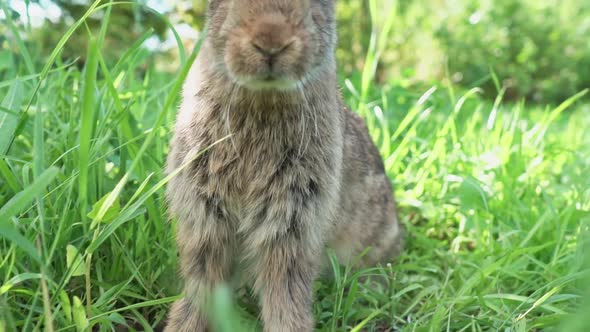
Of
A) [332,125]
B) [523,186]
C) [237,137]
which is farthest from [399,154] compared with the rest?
[237,137]

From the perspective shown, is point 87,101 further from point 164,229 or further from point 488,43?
point 488,43

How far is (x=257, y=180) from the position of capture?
6.68ft

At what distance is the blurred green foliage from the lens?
9773 mm

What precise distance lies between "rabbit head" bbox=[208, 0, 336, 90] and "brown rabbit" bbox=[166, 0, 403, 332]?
0.02 metres

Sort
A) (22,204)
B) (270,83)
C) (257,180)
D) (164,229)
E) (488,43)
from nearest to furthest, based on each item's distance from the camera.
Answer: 1. (22,204)
2. (270,83)
3. (257,180)
4. (164,229)
5. (488,43)

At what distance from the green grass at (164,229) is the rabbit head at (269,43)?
0.15 m

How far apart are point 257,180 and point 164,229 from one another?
0.59m

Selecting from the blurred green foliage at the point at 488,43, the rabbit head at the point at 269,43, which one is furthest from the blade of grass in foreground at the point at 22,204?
the blurred green foliage at the point at 488,43

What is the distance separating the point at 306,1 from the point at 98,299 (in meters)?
1.18

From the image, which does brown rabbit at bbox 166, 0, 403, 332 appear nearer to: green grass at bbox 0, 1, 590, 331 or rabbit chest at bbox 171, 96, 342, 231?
rabbit chest at bbox 171, 96, 342, 231

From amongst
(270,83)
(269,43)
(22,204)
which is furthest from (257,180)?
(22,204)

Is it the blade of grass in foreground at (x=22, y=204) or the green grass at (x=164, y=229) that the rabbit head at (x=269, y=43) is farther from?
the blade of grass in foreground at (x=22, y=204)

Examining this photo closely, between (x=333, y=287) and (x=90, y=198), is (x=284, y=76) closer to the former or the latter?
(x=90, y=198)

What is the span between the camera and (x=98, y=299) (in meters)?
2.05
